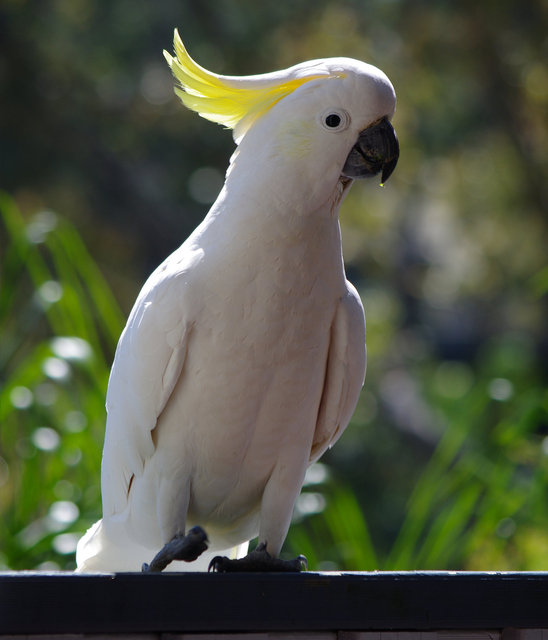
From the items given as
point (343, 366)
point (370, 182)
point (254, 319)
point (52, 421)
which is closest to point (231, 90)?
point (254, 319)

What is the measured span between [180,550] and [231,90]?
28.5 inches

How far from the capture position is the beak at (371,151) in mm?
1308

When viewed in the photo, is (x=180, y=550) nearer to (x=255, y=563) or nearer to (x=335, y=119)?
(x=255, y=563)

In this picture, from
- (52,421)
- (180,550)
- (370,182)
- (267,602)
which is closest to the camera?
(267,602)

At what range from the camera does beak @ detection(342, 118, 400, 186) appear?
4.29ft

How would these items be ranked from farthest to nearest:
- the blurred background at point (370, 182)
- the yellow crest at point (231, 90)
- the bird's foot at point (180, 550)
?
the blurred background at point (370, 182)
the yellow crest at point (231, 90)
the bird's foot at point (180, 550)

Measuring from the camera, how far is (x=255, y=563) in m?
1.30

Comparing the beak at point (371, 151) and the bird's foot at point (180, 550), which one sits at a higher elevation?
the beak at point (371, 151)

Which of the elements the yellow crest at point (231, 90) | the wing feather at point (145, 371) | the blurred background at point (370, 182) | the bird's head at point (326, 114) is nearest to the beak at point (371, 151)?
the bird's head at point (326, 114)

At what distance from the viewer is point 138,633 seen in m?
0.91

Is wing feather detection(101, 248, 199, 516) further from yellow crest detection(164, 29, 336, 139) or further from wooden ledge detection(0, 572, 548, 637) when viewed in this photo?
wooden ledge detection(0, 572, 548, 637)

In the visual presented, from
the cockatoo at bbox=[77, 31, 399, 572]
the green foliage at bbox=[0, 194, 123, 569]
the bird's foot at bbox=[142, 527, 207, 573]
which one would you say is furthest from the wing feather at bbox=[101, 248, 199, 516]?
the green foliage at bbox=[0, 194, 123, 569]

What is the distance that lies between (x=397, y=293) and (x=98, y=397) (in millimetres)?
4380

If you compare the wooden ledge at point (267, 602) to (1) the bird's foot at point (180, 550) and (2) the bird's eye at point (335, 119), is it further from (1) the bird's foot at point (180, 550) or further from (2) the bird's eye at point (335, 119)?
(2) the bird's eye at point (335, 119)
